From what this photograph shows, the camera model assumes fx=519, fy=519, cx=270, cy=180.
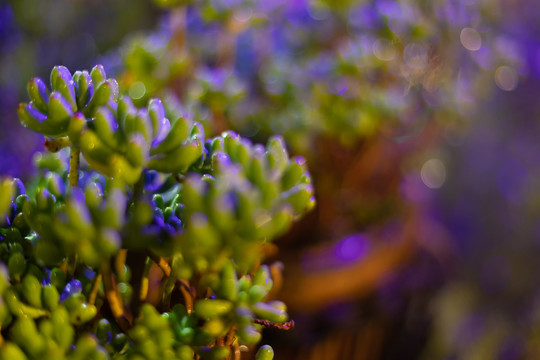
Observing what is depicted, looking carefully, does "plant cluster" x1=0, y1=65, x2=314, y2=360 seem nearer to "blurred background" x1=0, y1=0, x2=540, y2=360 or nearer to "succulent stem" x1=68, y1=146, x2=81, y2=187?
"succulent stem" x1=68, y1=146, x2=81, y2=187

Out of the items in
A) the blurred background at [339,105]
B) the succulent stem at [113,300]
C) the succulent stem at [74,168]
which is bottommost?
the succulent stem at [113,300]

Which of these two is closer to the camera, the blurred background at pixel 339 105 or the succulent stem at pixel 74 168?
the succulent stem at pixel 74 168

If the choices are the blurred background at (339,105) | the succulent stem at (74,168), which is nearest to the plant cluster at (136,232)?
the succulent stem at (74,168)

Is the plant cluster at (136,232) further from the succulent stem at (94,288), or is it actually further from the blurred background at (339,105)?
the blurred background at (339,105)

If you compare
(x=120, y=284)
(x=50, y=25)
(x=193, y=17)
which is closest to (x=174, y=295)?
(x=120, y=284)

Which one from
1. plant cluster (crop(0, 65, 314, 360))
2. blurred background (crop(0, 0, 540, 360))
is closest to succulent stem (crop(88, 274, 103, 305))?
plant cluster (crop(0, 65, 314, 360))

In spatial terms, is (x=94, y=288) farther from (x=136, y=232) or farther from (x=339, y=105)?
(x=339, y=105)
